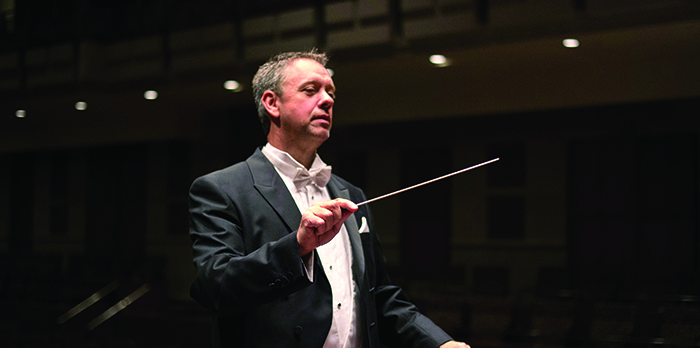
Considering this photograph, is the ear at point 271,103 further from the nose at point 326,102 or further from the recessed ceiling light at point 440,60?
the recessed ceiling light at point 440,60

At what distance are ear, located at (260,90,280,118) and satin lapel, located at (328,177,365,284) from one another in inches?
9.7

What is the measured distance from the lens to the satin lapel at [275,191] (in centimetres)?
152

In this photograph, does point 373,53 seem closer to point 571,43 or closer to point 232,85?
point 571,43

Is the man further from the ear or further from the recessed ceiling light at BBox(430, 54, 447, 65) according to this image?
the recessed ceiling light at BBox(430, 54, 447, 65)

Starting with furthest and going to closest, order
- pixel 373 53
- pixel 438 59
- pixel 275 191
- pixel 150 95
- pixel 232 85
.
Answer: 1. pixel 150 95
2. pixel 232 85
3. pixel 438 59
4. pixel 373 53
5. pixel 275 191

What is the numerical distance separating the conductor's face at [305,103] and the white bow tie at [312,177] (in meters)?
0.08

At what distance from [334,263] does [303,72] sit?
0.48m

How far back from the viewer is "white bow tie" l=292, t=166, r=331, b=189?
5.32 ft

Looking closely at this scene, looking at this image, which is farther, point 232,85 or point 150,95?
point 150,95

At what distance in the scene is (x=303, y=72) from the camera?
162 centimetres

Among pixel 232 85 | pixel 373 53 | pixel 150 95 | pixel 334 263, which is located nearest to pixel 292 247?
pixel 334 263

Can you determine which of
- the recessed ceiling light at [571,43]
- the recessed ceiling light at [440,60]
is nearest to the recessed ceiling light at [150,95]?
the recessed ceiling light at [440,60]

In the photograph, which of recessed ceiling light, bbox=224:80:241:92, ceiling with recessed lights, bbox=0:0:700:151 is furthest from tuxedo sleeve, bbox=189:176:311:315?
recessed ceiling light, bbox=224:80:241:92

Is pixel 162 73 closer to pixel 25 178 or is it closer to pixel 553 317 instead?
pixel 553 317
